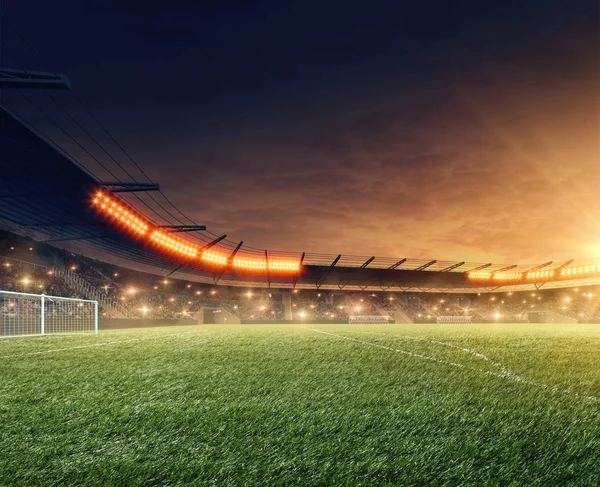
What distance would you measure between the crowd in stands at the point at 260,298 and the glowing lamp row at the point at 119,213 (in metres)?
7.25

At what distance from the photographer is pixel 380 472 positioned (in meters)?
1.42

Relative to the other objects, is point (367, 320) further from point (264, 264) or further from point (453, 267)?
point (453, 267)

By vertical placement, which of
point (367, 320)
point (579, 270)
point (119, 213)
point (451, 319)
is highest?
point (119, 213)

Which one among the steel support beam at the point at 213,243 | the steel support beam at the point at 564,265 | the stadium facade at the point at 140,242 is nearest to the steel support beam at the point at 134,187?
the stadium facade at the point at 140,242

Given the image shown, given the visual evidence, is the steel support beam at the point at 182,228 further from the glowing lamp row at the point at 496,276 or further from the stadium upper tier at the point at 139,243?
the glowing lamp row at the point at 496,276

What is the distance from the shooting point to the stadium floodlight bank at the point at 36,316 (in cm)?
1208

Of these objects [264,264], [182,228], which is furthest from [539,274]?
[182,228]

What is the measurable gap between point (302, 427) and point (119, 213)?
79.0 ft

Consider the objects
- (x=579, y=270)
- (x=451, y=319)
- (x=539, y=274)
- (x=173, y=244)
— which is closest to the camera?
(x=173, y=244)

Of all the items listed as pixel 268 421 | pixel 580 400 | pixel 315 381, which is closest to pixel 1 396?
pixel 268 421

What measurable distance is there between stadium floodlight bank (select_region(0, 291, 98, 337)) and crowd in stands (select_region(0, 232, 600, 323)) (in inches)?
353

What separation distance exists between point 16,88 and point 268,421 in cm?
1452

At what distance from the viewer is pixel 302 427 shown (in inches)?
76.0

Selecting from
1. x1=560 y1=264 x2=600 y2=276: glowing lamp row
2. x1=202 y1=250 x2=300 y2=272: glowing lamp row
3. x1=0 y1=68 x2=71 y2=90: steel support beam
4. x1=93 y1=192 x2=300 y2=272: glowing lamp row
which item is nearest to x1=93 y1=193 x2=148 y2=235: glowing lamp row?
x1=93 y1=192 x2=300 y2=272: glowing lamp row
